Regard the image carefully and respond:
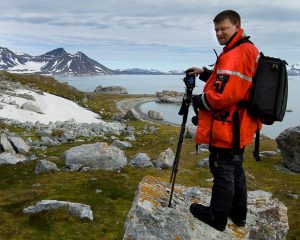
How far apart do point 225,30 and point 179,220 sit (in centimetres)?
521

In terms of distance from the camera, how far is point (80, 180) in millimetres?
24766

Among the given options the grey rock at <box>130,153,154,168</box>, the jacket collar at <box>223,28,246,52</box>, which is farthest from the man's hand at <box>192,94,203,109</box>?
the grey rock at <box>130,153,154,168</box>

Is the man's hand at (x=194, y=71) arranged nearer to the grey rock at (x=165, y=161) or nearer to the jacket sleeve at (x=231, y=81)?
the jacket sleeve at (x=231, y=81)

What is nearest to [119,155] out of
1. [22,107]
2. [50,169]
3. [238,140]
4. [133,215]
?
[50,169]

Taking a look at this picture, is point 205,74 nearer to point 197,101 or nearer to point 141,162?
point 197,101

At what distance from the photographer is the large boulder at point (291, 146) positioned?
3289cm

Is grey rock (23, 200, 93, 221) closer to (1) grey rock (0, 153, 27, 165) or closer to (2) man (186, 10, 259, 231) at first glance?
(2) man (186, 10, 259, 231)

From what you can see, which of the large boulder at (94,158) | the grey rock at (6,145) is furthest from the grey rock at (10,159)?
the large boulder at (94,158)

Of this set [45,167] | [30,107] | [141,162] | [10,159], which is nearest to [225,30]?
[45,167]

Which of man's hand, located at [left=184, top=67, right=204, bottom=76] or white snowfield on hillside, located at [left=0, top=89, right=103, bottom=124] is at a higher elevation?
man's hand, located at [left=184, top=67, right=204, bottom=76]

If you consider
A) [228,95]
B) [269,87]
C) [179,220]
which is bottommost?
[179,220]

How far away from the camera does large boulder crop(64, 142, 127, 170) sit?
28.4m

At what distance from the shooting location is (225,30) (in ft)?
32.0

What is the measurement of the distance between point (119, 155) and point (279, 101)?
2096 centimetres
